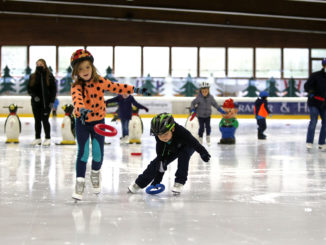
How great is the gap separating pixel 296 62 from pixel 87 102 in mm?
24456

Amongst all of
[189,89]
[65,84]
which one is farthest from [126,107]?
[189,89]

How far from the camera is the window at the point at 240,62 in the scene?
27906 mm

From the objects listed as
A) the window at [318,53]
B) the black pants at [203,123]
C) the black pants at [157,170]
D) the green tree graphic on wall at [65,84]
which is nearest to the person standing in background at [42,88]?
the black pants at [203,123]

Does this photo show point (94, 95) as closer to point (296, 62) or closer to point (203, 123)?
point (203, 123)

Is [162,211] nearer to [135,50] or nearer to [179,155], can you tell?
[179,155]

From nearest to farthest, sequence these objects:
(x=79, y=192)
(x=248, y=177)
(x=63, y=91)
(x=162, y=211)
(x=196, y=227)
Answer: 1. (x=196, y=227)
2. (x=162, y=211)
3. (x=79, y=192)
4. (x=248, y=177)
5. (x=63, y=91)

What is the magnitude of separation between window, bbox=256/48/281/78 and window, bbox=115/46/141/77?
561 cm

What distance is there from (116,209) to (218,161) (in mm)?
3748

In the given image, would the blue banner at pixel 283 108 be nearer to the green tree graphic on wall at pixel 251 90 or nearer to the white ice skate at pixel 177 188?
the green tree graphic on wall at pixel 251 90

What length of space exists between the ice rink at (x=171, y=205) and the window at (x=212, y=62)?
64.8 ft

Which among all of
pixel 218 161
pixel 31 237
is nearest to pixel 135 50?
pixel 218 161

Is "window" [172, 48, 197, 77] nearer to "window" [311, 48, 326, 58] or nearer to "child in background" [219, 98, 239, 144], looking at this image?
"window" [311, 48, 326, 58]

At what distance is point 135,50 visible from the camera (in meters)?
27.8

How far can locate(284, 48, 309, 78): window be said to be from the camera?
1105 inches
